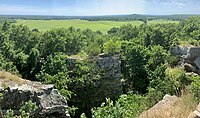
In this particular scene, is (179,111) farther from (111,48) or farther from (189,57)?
(111,48)

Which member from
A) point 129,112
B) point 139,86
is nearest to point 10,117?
point 129,112

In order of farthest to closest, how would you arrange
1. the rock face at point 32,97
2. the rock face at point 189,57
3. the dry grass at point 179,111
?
1. the rock face at point 189,57
2. the rock face at point 32,97
3. the dry grass at point 179,111

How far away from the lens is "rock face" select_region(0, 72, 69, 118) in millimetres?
19283

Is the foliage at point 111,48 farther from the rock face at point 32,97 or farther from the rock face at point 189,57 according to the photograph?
the rock face at point 32,97

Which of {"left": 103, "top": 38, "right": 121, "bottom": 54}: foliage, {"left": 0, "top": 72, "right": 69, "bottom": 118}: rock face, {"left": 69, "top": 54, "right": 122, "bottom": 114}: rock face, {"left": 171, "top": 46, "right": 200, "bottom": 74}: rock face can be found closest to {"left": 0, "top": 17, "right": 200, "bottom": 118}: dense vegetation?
{"left": 103, "top": 38, "right": 121, "bottom": 54}: foliage

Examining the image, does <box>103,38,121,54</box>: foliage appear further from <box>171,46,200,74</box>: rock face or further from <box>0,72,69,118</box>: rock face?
<box>0,72,69,118</box>: rock face

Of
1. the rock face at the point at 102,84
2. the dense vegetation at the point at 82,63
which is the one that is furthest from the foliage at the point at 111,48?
the rock face at the point at 102,84

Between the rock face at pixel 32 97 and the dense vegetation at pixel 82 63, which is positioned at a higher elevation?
the rock face at pixel 32 97

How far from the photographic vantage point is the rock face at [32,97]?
63.3ft

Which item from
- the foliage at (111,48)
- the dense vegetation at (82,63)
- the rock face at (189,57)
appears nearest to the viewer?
the rock face at (189,57)

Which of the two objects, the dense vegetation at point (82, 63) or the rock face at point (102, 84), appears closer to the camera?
the dense vegetation at point (82, 63)

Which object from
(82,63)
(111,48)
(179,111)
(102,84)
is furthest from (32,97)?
(111,48)

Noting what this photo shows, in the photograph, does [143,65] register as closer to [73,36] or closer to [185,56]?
[185,56]

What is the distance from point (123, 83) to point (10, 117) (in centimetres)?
3119
